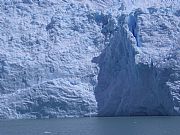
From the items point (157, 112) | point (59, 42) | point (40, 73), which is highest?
point (59, 42)

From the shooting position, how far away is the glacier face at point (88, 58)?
18.2m

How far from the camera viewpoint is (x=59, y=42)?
2072 centimetres

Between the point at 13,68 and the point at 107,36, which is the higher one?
the point at 107,36

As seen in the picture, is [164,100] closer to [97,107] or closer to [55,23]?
[97,107]

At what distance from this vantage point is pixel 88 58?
67.1 feet

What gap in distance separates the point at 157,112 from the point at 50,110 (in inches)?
156

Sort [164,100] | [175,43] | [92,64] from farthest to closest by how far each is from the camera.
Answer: [92,64] → [175,43] → [164,100]

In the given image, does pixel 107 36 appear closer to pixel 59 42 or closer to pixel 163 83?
pixel 59 42

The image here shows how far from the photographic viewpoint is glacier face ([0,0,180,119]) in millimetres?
18172

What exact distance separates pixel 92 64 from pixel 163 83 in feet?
12.1

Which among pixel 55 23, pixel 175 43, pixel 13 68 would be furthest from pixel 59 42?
pixel 175 43

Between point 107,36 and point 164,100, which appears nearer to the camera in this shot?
point 164,100

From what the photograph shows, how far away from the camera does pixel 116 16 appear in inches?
811

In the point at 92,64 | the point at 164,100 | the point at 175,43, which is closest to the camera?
the point at 164,100
